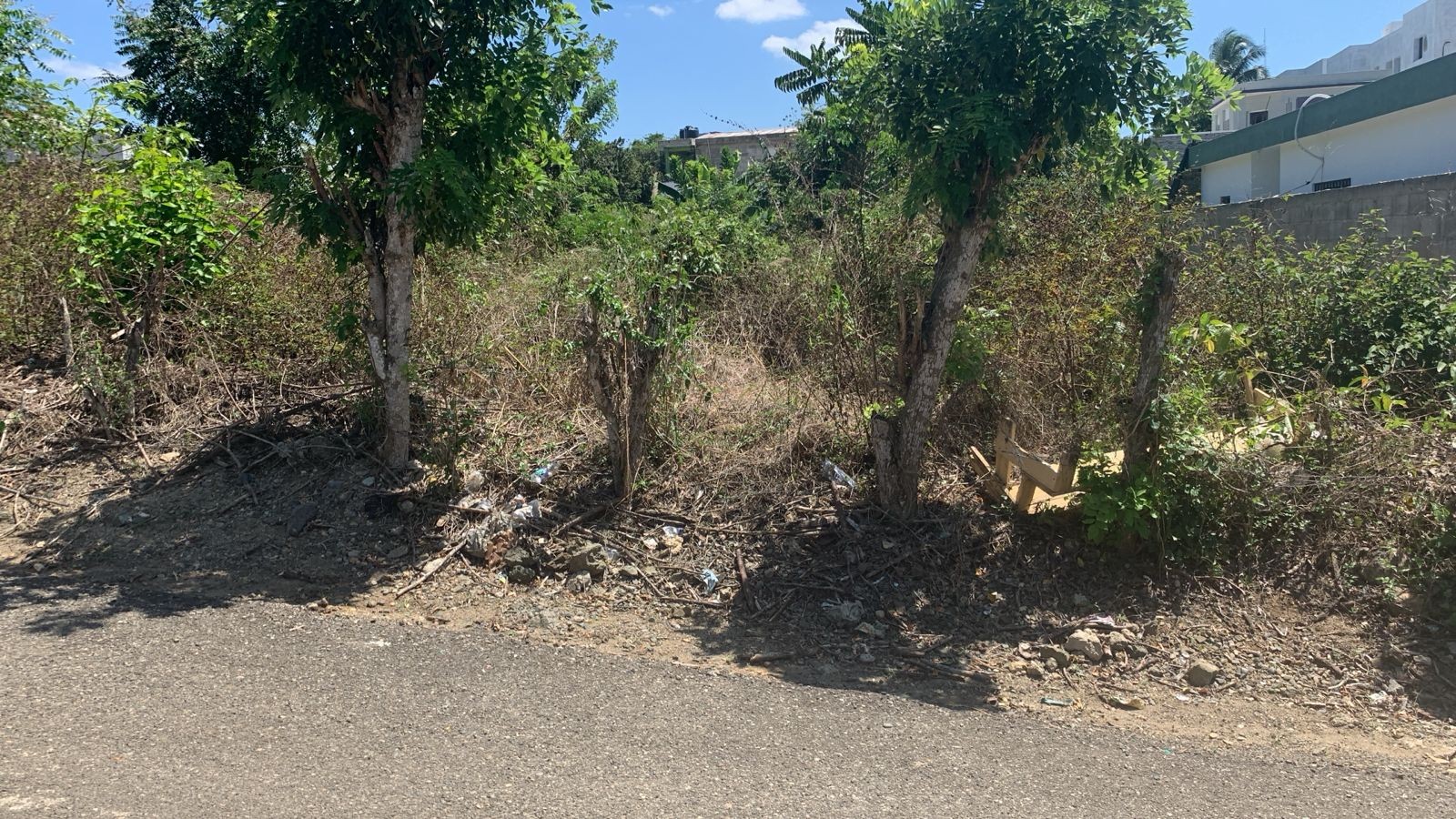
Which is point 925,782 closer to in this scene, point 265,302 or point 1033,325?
point 1033,325

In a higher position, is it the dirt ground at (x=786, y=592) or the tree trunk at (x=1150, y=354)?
the tree trunk at (x=1150, y=354)

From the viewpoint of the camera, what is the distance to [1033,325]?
770cm

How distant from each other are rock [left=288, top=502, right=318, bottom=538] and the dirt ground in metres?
0.01

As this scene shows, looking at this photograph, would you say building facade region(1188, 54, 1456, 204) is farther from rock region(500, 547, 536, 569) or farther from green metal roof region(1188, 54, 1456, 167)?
rock region(500, 547, 536, 569)

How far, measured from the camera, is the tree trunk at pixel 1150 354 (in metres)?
5.65

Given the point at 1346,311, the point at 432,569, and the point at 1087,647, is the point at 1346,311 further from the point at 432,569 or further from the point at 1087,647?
the point at 432,569

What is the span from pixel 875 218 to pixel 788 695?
4467mm

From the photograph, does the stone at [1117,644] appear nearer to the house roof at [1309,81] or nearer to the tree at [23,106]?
the tree at [23,106]

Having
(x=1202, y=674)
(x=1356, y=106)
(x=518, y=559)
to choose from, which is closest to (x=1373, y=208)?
(x=1356, y=106)

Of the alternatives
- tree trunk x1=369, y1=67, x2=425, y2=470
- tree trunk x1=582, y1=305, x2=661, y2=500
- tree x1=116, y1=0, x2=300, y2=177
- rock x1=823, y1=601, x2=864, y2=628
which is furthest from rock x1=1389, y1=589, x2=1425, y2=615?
tree x1=116, y1=0, x2=300, y2=177

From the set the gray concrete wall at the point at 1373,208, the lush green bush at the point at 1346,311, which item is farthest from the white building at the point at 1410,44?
the lush green bush at the point at 1346,311

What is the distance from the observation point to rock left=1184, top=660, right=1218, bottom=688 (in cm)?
504

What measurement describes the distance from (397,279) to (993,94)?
12.8 feet

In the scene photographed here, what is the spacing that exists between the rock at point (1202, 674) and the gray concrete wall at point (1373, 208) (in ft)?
18.9
